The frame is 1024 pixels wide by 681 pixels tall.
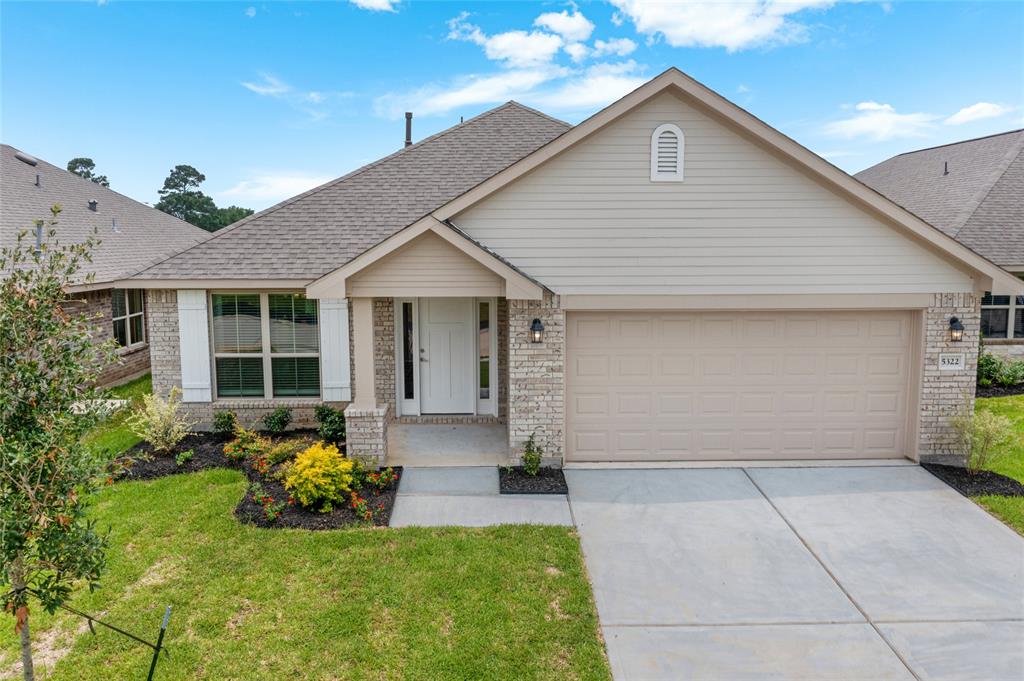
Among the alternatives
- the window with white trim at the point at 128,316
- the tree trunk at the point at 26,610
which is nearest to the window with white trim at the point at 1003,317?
the tree trunk at the point at 26,610

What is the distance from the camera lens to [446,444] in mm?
10164

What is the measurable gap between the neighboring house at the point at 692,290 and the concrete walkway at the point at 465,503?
2.94ft

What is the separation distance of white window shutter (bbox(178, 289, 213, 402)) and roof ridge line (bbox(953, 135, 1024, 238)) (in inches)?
679

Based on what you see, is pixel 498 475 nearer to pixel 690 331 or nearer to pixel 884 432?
pixel 690 331

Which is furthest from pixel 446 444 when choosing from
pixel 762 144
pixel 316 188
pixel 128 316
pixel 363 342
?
pixel 128 316

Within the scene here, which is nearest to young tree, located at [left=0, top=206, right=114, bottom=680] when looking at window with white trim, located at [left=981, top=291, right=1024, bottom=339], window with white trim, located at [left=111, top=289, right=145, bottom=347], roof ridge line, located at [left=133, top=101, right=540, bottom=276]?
roof ridge line, located at [left=133, top=101, right=540, bottom=276]

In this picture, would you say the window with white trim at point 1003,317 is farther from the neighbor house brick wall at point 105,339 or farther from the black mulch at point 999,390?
the neighbor house brick wall at point 105,339

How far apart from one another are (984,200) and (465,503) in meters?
17.0

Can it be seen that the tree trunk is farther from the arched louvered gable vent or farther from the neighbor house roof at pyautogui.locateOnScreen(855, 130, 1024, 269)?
the neighbor house roof at pyautogui.locateOnScreen(855, 130, 1024, 269)

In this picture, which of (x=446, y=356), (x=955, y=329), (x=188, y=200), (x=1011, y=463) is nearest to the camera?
(x=955, y=329)

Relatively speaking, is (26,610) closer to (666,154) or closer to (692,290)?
(692,290)

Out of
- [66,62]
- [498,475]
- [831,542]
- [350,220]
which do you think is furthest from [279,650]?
[66,62]

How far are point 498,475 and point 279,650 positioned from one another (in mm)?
4240

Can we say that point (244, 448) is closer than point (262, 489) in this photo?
No
